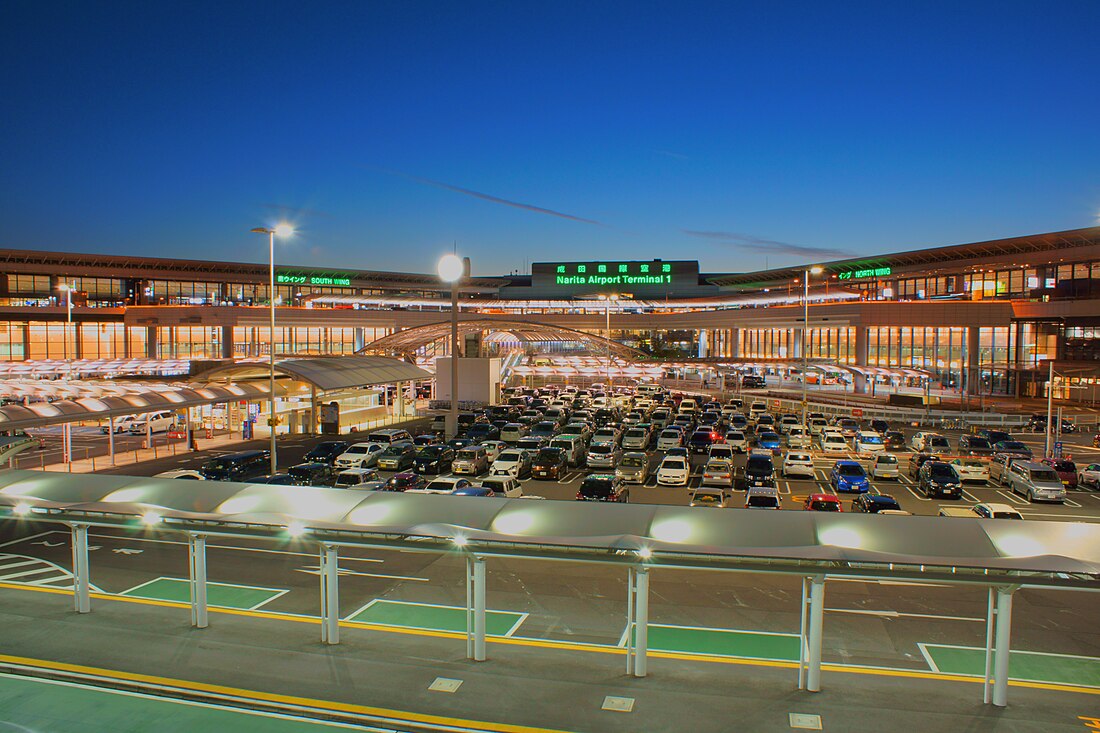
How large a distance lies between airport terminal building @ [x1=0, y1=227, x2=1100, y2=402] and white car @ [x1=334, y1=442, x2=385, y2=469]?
1006 inches

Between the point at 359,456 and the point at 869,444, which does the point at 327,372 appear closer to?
the point at 359,456

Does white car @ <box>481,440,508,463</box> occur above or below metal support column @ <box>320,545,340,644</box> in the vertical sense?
below

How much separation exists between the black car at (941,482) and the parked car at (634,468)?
9.72 metres

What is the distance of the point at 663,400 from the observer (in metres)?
57.6

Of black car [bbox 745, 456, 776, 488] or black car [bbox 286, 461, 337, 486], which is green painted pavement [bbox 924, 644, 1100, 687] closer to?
black car [bbox 745, 456, 776, 488]

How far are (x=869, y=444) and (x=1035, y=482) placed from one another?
10.3m

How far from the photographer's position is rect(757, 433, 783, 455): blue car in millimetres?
34969

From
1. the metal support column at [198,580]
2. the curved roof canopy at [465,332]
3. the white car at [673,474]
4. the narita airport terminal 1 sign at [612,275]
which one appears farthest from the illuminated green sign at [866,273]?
the metal support column at [198,580]

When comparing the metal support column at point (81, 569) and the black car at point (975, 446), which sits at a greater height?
the metal support column at point (81, 569)

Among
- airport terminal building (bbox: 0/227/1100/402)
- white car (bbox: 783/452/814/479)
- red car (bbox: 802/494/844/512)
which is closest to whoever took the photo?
red car (bbox: 802/494/844/512)

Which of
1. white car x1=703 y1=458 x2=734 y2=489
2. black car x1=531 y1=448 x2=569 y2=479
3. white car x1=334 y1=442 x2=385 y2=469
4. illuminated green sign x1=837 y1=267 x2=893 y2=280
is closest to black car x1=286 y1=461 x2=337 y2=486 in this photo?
white car x1=334 y1=442 x2=385 y2=469

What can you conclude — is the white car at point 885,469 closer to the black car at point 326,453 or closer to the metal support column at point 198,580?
the black car at point 326,453

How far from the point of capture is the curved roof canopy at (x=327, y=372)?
37.4 metres

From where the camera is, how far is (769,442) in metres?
35.2
